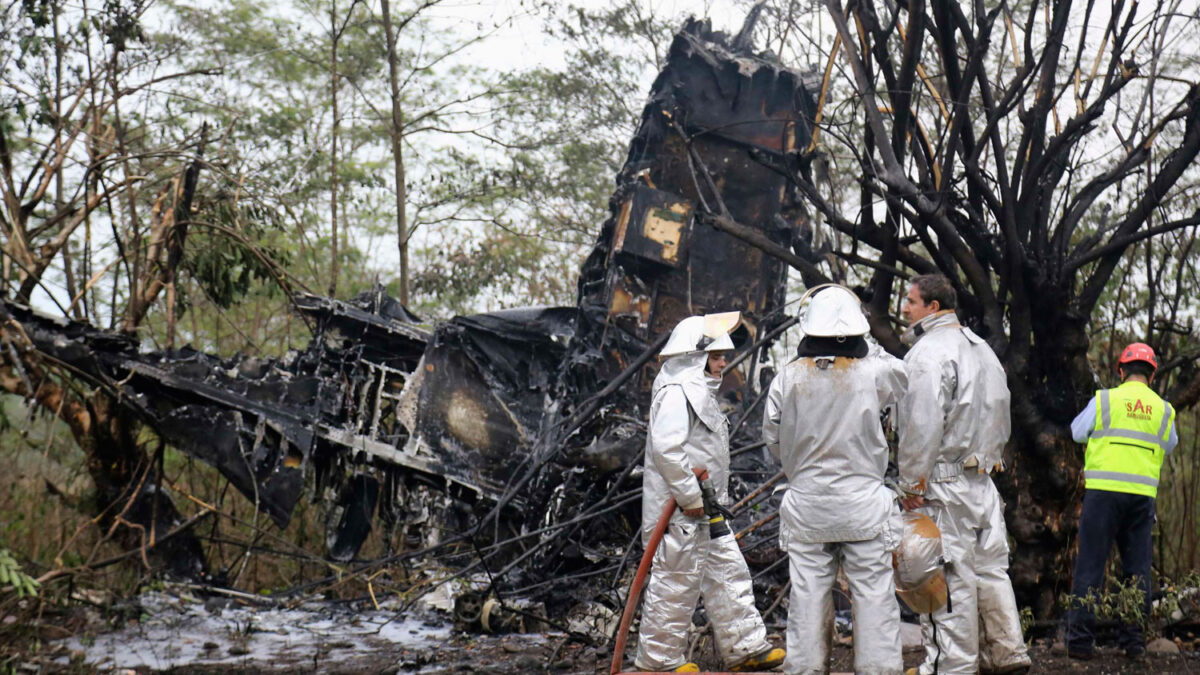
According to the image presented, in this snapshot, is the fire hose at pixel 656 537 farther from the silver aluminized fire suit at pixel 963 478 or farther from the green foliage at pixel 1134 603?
the green foliage at pixel 1134 603

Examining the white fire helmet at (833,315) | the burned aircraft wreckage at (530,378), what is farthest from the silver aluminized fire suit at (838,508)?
the burned aircraft wreckage at (530,378)

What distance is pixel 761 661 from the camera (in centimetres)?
490

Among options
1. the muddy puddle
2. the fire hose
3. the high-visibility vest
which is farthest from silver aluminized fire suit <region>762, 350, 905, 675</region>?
the muddy puddle

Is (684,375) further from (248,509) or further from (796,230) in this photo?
(248,509)

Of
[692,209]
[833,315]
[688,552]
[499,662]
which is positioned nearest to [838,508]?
[833,315]

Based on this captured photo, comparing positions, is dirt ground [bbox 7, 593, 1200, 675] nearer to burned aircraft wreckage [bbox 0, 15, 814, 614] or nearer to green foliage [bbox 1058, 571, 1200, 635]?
green foliage [bbox 1058, 571, 1200, 635]

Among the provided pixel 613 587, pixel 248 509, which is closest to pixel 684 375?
pixel 613 587

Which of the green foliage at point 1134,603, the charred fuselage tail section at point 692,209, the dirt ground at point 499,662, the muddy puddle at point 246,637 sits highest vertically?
the charred fuselage tail section at point 692,209

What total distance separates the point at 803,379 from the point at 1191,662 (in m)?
3.10

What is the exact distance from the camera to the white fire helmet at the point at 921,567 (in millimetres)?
4238

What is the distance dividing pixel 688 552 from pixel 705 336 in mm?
1069

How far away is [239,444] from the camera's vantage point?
799 centimetres

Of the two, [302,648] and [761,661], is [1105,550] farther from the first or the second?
[302,648]

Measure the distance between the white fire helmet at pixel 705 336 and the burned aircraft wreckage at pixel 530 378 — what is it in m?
1.71
